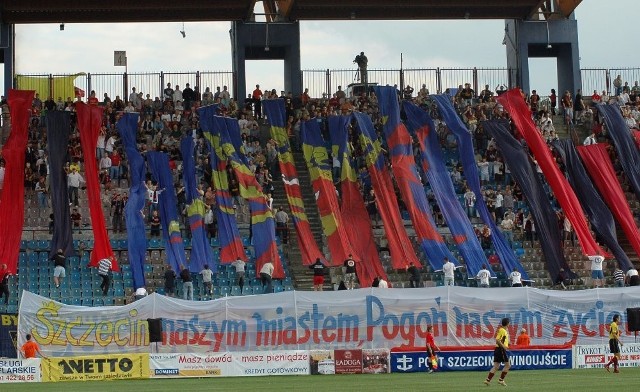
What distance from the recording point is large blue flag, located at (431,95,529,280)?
4916 centimetres

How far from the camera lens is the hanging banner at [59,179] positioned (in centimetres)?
4803

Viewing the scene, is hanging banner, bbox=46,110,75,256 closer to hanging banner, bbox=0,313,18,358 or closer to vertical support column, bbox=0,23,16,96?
hanging banner, bbox=0,313,18,358

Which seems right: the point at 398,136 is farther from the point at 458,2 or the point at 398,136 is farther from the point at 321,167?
the point at 458,2

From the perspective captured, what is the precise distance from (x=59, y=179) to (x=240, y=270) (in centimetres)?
819

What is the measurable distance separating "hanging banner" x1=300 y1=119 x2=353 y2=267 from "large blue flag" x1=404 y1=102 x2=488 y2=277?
13.0 feet

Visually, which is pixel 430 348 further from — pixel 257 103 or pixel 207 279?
pixel 257 103

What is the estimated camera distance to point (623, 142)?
54.5 meters

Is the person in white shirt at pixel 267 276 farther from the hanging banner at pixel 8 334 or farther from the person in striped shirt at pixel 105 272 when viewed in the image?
the hanging banner at pixel 8 334

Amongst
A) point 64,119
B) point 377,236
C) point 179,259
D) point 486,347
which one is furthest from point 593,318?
point 64,119

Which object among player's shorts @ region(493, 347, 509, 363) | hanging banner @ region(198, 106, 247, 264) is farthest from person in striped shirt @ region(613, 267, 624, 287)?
player's shorts @ region(493, 347, 509, 363)

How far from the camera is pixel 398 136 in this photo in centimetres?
5306

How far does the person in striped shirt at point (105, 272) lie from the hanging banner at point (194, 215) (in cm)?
314

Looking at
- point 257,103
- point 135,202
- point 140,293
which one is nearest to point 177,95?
point 257,103

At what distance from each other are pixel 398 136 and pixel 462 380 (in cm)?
2154
